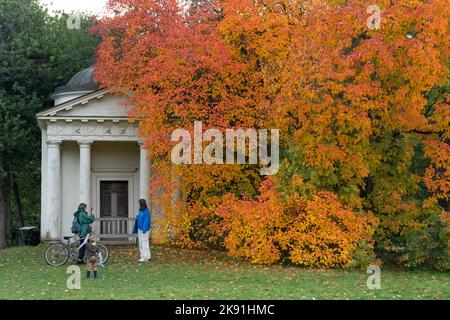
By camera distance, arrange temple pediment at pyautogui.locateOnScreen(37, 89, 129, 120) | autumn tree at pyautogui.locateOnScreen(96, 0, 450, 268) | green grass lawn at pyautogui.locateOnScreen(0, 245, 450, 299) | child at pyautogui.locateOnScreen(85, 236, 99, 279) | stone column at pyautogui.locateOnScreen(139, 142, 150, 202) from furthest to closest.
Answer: stone column at pyautogui.locateOnScreen(139, 142, 150, 202) → temple pediment at pyautogui.locateOnScreen(37, 89, 129, 120) → autumn tree at pyautogui.locateOnScreen(96, 0, 450, 268) → child at pyautogui.locateOnScreen(85, 236, 99, 279) → green grass lawn at pyautogui.locateOnScreen(0, 245, 450, 299)

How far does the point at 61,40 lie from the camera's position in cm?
3531

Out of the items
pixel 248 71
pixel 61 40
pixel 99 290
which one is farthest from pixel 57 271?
pixel 61 40

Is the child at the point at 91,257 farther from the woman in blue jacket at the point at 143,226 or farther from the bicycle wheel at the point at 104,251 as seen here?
the woman in blue jacket at the point at 143,226

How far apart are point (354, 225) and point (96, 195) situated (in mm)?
14049

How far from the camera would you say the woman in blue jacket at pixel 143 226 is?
20.9 m

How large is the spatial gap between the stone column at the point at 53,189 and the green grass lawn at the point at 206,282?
5237mm

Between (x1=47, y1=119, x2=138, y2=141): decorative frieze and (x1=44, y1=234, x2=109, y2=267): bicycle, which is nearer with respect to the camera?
(x1=44, y1=234, x2=109, y2=267): bicycle

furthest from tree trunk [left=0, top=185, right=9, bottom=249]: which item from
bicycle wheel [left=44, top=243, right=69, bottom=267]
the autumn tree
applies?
bicycle wheel [left=44, top=243, right=69, bottom=267]

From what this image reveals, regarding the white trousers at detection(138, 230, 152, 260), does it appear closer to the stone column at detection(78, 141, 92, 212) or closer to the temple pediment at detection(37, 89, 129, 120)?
the stone column at detection(78, 141, 92, 212)

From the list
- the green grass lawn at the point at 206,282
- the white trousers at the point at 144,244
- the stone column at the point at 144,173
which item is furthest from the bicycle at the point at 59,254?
the stone column at the point at 144,173

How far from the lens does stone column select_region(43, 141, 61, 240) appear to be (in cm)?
2786

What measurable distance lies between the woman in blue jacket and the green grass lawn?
1.31 feet

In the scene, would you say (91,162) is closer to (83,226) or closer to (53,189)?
(53,189)

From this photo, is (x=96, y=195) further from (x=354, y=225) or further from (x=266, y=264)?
(x=354, y=225)
